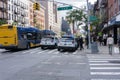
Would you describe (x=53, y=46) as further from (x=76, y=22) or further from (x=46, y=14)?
(x=46, y=14)

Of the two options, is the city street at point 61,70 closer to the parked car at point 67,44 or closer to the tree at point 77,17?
the parked car at point 67,44

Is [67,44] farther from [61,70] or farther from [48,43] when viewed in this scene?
[61,70]

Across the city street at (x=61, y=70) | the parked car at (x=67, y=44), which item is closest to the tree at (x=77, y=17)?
the parked car at (x=67, y=44)

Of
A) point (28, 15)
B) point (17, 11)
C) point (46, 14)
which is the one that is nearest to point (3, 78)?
point (17, 11)

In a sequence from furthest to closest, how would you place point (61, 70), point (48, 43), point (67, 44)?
point (48, 43) < point (67, 44) < point (61, 70)

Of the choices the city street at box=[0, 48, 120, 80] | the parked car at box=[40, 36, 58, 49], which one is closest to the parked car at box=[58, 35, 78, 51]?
the parked car at box=[40, 36, 58, 49]

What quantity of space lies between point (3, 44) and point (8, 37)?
0.97 meters

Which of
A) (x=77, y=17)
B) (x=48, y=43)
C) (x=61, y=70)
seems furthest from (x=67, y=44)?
(x=77, y=17)

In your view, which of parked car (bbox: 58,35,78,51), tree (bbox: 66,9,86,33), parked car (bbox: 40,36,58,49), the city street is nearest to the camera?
the city street

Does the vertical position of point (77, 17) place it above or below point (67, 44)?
above

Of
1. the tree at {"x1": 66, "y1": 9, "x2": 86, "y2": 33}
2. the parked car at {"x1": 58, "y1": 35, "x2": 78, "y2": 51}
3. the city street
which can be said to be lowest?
the city street

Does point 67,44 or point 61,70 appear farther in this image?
point 67,44

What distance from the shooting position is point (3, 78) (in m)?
13.1

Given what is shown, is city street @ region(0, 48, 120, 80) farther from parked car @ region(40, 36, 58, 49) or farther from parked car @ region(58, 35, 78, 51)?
parked car @ region(40, 36, 58, 49)
